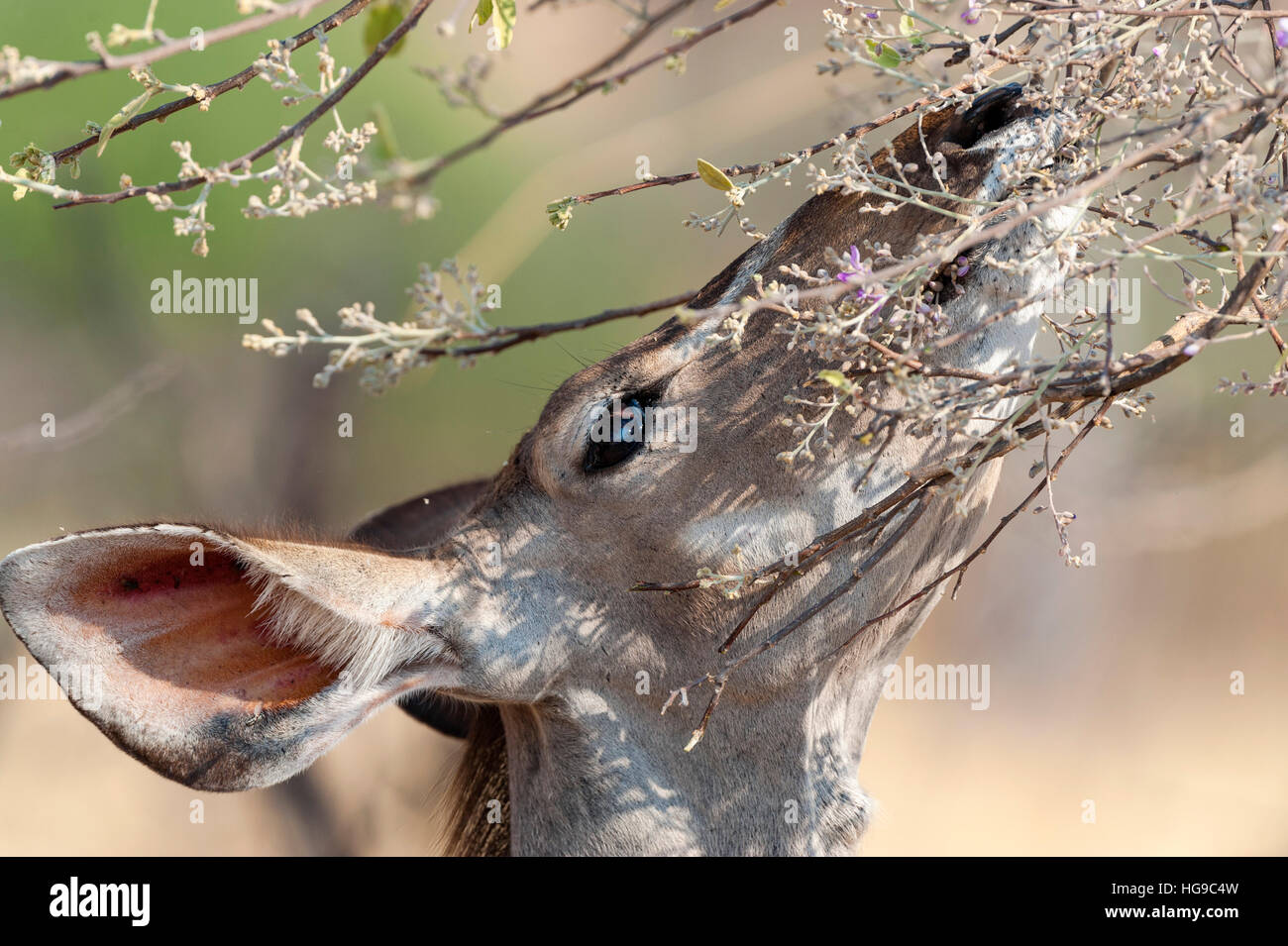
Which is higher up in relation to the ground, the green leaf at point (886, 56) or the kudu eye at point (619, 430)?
the green leaf at point (886, 56)

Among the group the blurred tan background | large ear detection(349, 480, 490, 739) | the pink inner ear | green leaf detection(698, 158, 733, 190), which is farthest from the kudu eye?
the blurred tan background

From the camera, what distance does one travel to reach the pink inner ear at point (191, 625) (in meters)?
2.16

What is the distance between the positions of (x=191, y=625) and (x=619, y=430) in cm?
99

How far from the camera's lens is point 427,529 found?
3.70 m

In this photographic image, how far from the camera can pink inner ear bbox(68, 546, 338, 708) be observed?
2160 millimetres

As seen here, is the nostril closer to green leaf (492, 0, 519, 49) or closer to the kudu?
the kudu

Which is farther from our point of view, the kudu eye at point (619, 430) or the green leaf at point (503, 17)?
the kudu eye at point (619, 430)

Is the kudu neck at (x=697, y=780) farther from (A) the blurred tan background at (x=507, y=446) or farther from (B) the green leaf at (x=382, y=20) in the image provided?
(B) the green leaf at (x=382, y=20)

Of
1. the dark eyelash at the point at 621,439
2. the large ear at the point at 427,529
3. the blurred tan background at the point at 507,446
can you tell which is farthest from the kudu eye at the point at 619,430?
the blurred tan background at the point at 507,446

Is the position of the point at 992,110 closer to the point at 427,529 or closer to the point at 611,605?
the point at 611,605

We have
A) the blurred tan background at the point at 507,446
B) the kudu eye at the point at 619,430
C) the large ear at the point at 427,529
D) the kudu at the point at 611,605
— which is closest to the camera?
the kudu at the point at 611,605

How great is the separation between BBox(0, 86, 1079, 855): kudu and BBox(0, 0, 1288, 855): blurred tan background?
0.98 meters

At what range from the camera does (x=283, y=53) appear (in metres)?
1.69
